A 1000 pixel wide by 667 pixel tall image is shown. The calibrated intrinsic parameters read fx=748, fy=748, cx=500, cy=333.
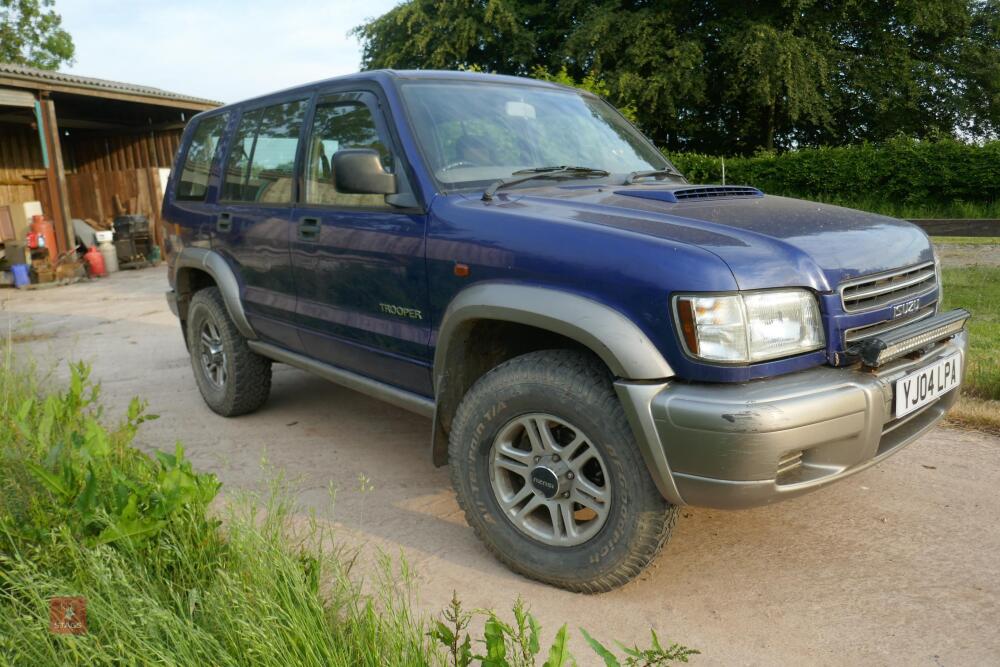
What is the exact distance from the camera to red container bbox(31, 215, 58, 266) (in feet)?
43.5

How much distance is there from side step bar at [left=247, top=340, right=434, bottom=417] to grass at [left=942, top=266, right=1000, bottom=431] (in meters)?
2.97

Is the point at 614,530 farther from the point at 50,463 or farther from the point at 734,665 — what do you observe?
the point at 50,463

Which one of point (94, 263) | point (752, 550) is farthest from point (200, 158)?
point (94, 263)

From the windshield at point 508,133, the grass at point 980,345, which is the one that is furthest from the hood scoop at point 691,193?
the grass at point 980,345

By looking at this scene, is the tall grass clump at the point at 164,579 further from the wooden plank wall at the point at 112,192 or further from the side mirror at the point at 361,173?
the wooden plank wall at the point at 112,192

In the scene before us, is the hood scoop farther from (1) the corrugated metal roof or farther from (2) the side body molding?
(1) the corrugated metal roof

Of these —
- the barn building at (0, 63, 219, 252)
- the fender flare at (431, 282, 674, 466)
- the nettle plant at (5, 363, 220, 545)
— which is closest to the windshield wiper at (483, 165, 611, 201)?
the fender flare at (431, 282, 674, 466)

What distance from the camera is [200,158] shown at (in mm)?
4926

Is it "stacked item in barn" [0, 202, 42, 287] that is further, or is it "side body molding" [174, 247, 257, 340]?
"stacked item in barn" [0, 202, 42, 287]

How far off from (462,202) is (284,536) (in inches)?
55.3

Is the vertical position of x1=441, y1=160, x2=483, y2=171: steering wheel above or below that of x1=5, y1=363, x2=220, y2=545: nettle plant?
above

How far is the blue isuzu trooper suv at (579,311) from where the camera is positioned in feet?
7.34

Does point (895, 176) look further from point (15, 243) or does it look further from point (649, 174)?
point (15, 243)

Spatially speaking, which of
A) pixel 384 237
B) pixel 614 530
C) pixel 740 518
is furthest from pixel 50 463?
pixel 740 518
